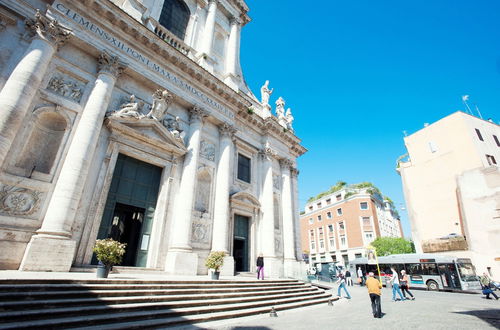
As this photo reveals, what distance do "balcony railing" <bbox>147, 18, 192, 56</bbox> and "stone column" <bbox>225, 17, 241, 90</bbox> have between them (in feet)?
10.7

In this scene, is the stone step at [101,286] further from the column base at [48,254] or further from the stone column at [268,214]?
the stone column at [268,214]

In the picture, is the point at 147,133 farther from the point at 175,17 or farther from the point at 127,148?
the point at 175,17

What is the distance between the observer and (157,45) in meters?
11.6

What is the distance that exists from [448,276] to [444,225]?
9814 mm

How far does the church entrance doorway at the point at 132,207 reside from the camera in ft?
32.9

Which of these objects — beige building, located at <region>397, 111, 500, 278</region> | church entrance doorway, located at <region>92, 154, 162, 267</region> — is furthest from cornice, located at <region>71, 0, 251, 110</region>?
beige building, located at <region>397, 111, 500, 278</region>

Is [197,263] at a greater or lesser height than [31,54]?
lesser

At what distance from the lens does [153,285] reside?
21.8ft

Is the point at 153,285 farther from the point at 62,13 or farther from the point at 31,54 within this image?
the point at 62,13

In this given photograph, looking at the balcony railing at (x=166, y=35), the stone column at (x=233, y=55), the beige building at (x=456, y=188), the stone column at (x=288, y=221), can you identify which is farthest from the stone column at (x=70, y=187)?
the beige building at (x=456, y=188)

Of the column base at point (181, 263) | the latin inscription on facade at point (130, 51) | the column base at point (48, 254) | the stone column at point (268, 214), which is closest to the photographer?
the column base at point (48, 254)

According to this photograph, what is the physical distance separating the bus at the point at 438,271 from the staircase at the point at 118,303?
16977 millimetres

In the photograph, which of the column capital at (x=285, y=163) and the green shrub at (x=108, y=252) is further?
the column capital at (x=285, y=163)

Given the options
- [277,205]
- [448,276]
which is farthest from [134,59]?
[448,276]
